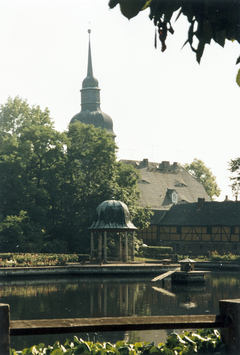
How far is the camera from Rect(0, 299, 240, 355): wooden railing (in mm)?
5565

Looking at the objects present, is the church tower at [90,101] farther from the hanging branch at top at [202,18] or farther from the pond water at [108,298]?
the hanging branch at top at [202,18]

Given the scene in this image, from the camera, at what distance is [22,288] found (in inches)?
1307

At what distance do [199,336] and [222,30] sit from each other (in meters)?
3.92

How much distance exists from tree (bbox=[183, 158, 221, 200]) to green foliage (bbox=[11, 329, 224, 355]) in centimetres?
8369

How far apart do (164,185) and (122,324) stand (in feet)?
233

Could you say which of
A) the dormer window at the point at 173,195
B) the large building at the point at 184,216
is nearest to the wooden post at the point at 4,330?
the large building at the point at 184,216

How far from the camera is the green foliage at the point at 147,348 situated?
6648 millimetres

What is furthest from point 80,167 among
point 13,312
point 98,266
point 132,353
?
point 132,353

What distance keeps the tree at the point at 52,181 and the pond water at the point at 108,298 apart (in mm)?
8342

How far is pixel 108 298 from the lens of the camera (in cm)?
2895

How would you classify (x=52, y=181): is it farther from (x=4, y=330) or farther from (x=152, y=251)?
(x=4, y=330)

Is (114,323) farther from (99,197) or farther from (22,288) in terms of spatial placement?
(99,197)

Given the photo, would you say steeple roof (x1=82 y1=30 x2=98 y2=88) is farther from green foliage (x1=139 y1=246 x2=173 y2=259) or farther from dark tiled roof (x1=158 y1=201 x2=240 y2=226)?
green foliage (x1=139 y1=246 x2=173 y2=259)

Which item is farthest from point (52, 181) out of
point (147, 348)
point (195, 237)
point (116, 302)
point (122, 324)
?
point (122, 324)
